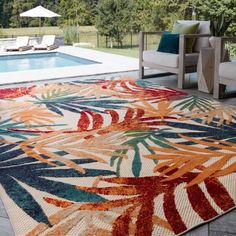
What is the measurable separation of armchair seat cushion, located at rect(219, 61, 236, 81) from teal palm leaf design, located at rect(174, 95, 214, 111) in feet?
1.15

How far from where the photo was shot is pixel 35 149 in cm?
277

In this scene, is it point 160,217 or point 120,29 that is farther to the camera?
point 120,29

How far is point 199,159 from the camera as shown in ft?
8.34

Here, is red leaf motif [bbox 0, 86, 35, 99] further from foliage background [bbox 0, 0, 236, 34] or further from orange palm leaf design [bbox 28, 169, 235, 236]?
foliage background [bbox 0, 0, 236, 34]

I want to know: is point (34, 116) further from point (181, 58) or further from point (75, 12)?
point (75, 12)

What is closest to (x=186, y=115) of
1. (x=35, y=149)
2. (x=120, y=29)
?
(x=35, y=149)

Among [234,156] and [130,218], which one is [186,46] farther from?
[130,218]

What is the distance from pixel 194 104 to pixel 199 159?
1.58 m

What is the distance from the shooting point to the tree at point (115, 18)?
12.1 m

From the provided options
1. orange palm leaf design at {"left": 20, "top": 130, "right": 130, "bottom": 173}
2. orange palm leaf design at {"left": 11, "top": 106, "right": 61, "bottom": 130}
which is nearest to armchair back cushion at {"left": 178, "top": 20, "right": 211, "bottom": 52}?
orange palm leaf design at {"left": 11, "top": 106, "right": 61, "bottom": 130}

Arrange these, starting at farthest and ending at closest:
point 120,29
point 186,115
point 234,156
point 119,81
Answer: point 120,29 < point 119,81 < point 186,115 < point 234,156

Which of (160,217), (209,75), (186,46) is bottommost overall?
(160,217)

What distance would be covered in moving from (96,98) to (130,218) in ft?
8.54

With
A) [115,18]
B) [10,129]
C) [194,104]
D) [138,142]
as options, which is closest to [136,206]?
[138,142]
